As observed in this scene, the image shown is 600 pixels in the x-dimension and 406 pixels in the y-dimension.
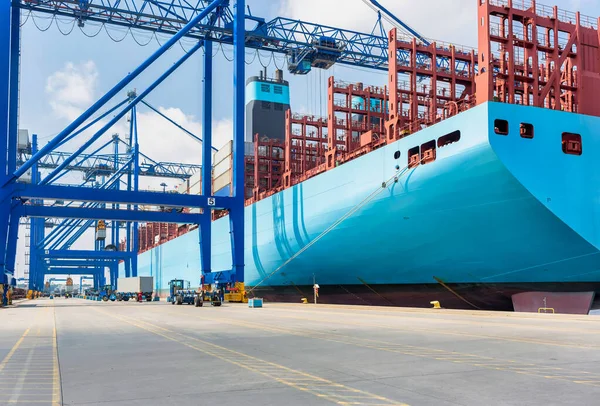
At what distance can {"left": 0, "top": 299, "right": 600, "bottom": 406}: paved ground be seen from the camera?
557cm

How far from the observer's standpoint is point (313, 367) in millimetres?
7484

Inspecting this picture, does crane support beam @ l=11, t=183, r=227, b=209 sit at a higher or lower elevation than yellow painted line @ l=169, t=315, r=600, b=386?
higher

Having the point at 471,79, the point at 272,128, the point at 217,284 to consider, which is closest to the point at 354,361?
the point at 471,79

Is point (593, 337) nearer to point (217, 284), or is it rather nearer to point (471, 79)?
point (471, 79)

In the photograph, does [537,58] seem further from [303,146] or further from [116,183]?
[116,183]

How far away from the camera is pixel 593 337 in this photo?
10.4 m

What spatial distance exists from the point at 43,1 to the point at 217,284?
18.9 metres

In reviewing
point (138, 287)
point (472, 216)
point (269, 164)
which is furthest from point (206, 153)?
point (472, 216)

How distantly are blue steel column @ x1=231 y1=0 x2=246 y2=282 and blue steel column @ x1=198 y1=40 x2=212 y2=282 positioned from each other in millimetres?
4973

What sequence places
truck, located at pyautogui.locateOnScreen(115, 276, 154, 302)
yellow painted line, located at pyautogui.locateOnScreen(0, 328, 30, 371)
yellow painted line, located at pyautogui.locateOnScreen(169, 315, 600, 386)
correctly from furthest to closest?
truck, located at pyautogui.locateOnScreen(115, 276, 154, 302) → yellow painted line, located at pyautogui.locateOnScreen(0, 328, 30, 371) → yellow painted line, located at pyautogui.locateOnScreen(169, 315, 600, 386)

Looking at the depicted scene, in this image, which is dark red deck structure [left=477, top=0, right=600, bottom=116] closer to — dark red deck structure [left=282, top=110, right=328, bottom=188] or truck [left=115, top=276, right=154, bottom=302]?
dark red deck structure [left=282, top=110, right=328, bottom=188]

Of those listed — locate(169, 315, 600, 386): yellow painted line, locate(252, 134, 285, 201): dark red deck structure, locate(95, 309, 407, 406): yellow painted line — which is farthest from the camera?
locate(252, 134, 285, 201): dark red deck structure

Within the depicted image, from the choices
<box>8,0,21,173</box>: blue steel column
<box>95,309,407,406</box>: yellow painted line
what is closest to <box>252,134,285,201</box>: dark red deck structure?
<box>8,0,21,173</box>: blue steel column

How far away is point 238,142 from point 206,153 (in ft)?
22.0
